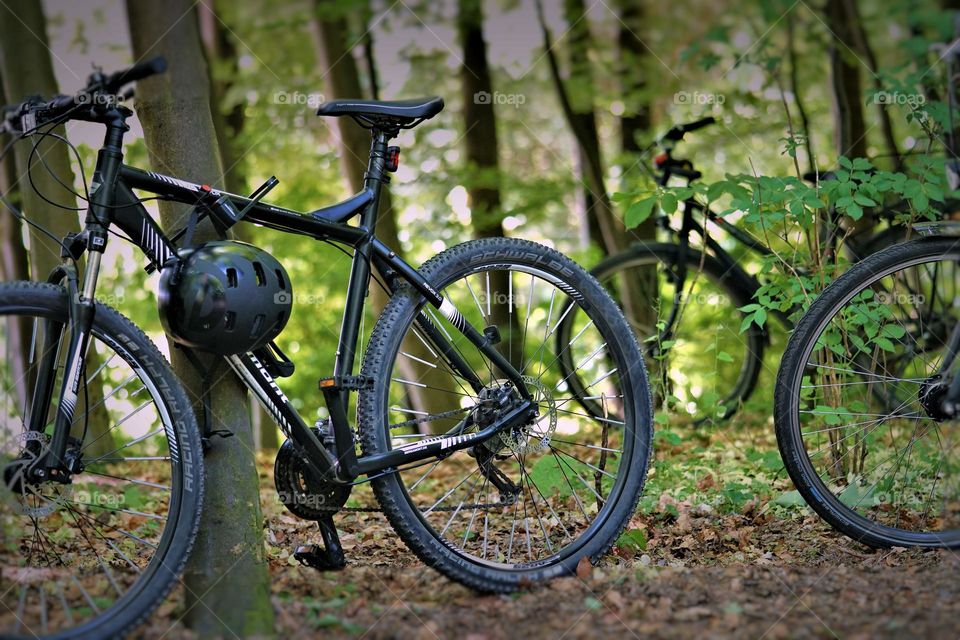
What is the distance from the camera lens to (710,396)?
A: 414 centimetres

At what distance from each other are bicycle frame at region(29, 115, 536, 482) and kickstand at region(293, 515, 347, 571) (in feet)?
0.75

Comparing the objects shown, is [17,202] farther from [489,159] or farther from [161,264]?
[161,264]

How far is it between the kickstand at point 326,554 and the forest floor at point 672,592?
3 cm

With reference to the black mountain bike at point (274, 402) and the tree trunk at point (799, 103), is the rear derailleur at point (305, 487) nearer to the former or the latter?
the black mountain bike at point (274, 402)

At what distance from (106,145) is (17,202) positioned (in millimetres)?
3860

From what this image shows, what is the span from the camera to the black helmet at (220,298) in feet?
8.16

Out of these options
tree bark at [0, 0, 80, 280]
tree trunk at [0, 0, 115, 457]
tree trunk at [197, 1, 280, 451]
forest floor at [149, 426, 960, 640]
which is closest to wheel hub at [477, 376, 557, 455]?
forest floor at [149, 426, 960, 640]

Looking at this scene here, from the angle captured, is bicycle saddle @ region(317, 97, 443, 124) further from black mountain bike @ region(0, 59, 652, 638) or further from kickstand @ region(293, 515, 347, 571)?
kickstand @ region(293, 515, 347, 571)

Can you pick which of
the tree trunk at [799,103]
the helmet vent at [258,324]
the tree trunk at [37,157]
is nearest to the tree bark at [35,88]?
the tree trunk at [37,157]

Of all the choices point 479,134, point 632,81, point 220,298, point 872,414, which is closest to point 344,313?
point 220,298

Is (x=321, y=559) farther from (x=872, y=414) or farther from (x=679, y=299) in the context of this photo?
(x=679, y=299)

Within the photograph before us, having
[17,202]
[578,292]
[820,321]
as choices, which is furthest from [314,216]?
[17,202]

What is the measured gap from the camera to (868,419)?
3664 millimetres

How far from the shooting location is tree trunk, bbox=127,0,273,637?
2580 millimetres
